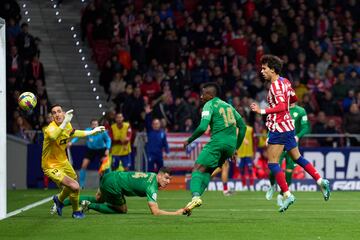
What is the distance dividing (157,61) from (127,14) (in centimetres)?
202

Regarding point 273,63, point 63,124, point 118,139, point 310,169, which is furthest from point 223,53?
point 63,124

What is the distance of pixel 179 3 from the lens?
3425 cm

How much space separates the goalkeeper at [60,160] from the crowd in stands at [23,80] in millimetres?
12225

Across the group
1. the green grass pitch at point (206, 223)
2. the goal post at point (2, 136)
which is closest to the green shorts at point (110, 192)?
the green grass pitch at point (206, 223)

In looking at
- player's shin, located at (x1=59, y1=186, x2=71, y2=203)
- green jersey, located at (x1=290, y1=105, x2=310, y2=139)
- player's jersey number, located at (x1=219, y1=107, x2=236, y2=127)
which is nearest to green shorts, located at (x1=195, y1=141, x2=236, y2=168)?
player's jersey number, located at (x1=219, y1=107, x2=236, y2=127)

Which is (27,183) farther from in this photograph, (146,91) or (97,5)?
(97,5)

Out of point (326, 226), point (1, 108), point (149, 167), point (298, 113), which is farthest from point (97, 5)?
point (326, 226)

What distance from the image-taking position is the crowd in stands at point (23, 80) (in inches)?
1179

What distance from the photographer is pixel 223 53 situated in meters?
32.0

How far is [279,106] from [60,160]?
12.0 ft

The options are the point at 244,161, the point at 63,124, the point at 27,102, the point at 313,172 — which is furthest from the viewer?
the point at 244,161

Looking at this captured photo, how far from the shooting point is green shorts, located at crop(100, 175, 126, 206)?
1697 centimetres

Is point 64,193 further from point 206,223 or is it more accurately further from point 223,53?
point 223,53

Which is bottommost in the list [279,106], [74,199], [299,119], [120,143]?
[74,199]
